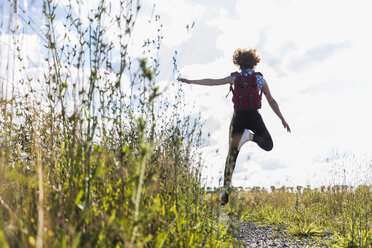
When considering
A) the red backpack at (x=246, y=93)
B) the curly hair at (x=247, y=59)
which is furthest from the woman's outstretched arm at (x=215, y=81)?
the curly hair at (x=247, y=59)

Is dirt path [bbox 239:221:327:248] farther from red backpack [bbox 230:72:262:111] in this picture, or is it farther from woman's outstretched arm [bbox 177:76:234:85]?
woman's outstretched arm [bbox 177:76:234:85]

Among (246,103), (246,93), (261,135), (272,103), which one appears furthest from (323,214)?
(246,93)

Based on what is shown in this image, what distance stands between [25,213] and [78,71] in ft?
3.07

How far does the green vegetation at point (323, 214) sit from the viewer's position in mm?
3471

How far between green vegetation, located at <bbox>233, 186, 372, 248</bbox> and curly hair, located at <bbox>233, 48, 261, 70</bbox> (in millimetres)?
1987

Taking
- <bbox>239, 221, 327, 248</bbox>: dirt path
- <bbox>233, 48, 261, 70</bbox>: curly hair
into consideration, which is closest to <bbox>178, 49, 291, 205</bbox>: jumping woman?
<bbox>233, 48, 261, 70</bbox>: curly hair

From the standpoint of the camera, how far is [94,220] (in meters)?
1.87

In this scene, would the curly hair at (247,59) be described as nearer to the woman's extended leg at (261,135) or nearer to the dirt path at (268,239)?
the woman's extended leg at (261,135)

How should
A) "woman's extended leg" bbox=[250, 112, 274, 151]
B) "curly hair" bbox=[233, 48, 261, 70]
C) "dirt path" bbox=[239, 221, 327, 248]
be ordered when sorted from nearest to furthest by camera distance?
1. "dirt path" bbox=[239, 221, 327, 248]
2. "woman's extended leg" bbox=[250, 112, 274, 151]
3. "curly hair" bbox=[233, 48, 261, 70]

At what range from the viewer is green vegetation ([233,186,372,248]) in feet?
11.4

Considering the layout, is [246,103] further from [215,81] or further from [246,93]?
[215,81]

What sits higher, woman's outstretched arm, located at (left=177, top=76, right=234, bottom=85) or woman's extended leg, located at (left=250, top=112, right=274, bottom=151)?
woman's outstretched arm, located at (left=177, top=76, right=234, bottom=85)

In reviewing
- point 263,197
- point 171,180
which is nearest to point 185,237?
point 171,180

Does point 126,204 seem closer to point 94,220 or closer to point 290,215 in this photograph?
point 94,220
